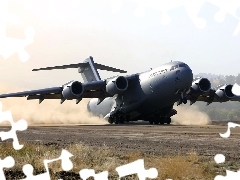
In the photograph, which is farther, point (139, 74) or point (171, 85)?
point (139, 74)

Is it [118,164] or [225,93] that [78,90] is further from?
[118,164]

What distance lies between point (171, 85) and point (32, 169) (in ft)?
94.0

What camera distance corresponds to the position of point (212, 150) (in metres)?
16.2

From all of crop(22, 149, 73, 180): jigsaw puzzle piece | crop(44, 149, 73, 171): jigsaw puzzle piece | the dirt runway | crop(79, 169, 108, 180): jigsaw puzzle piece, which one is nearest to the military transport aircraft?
→ the dirt runway

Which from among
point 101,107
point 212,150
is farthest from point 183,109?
point 212,150

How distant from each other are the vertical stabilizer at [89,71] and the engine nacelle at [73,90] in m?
10.7

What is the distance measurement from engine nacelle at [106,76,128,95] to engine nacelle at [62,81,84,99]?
8.89 feet

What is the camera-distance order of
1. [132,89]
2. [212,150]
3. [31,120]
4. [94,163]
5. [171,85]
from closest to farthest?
[94,163]
[212,150]
[171,85]
[132,89]
[31,120]

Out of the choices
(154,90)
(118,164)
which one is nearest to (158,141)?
(118,164)

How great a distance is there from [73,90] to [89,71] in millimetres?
13076

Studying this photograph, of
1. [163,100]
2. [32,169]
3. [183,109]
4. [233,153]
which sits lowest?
[32,169]

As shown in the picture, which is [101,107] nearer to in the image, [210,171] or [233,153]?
[233,153]

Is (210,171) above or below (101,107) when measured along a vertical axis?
below

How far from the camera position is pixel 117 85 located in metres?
40.0
